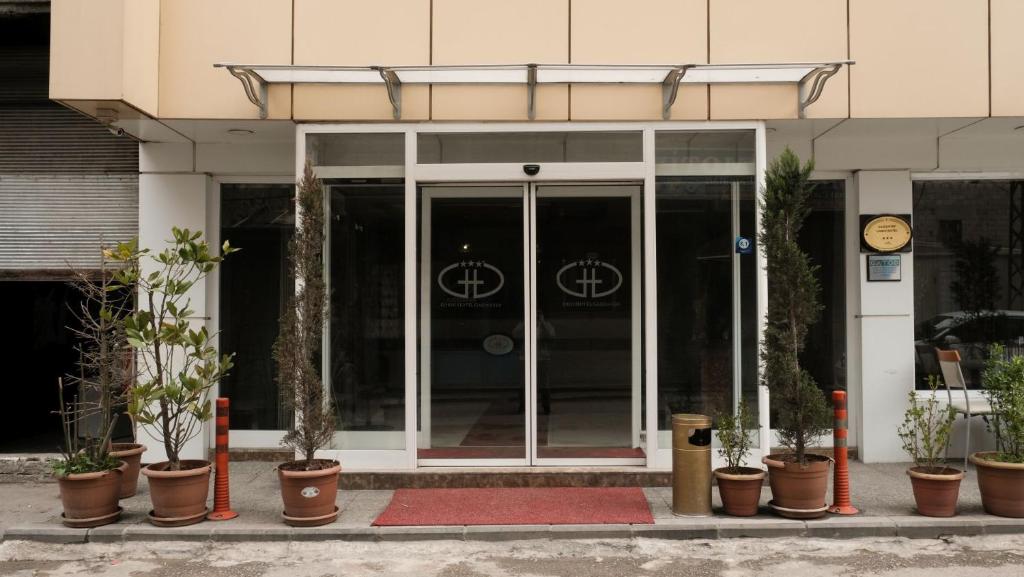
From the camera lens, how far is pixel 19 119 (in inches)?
387

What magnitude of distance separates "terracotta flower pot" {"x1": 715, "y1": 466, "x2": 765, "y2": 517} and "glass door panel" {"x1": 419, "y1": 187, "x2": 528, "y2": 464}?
231 centimetres

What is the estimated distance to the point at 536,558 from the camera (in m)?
6.57

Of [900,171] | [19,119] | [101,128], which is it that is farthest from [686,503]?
[19,119]

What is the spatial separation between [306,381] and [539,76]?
3.62 metres

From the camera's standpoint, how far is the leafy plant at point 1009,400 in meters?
7.29

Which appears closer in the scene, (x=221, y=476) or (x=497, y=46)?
(x=221, y=476)

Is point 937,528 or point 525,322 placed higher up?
point 525,322

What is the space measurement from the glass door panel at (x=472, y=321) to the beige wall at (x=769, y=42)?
2.38m

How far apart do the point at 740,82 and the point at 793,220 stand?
1876mm

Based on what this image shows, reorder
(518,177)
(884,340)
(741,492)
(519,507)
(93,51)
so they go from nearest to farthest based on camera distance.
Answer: (741,492) → (519,507) → (93,51) → (518,177) → (884,340)

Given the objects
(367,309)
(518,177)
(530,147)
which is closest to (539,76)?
(530,147)

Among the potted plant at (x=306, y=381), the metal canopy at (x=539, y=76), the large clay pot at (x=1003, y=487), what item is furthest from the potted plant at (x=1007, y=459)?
the potted plant at (x=306, y=381)

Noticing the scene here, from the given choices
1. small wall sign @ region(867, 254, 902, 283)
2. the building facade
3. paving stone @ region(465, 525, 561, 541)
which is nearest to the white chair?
small wall sign @ region(867, 254, 902, 283)

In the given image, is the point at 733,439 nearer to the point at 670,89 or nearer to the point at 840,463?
the point at 840,463
